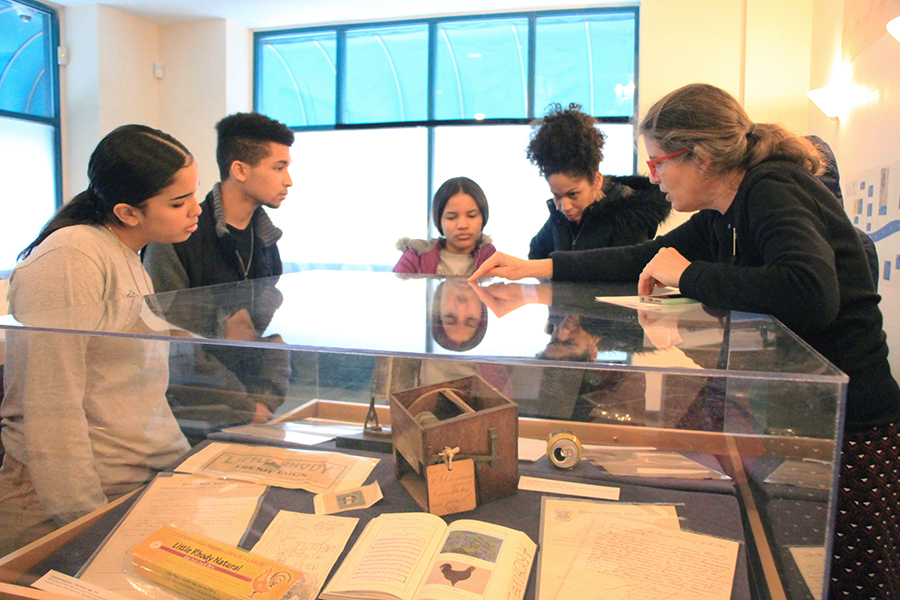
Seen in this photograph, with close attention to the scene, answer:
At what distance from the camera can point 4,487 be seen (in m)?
1.12

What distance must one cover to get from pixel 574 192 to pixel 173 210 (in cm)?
134

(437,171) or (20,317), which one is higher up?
(437,171)

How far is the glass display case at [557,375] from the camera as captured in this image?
779mm

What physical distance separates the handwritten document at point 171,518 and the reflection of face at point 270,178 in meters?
1.34

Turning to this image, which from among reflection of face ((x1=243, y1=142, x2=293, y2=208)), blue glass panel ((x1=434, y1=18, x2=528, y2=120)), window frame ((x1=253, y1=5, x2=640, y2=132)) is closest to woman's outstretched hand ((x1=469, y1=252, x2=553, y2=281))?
reflection of face ((x1=243, y1=142, x2=293, y2=208))

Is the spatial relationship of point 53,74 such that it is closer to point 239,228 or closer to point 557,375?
point 239,228

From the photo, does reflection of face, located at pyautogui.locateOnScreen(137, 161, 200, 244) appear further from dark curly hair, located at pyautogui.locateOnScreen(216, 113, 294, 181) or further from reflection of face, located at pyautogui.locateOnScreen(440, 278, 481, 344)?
dark curly hair, located at pyautogui.locateOnScreen(216, 113, 294, 181)

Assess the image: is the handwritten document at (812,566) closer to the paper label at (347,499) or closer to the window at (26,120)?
the paper label at (347,499)

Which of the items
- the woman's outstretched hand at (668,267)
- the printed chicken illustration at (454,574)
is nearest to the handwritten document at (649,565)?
the printed chicken illustration at (454,574)

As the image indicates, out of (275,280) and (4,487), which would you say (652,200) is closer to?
(275,280)

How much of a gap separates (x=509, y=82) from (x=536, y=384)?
5349 mm

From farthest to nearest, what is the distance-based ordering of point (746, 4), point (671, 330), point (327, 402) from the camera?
point (746, 4) < point (327, 402) < point (671, 330)

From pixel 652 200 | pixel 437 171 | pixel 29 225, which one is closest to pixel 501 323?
pixel 652 200

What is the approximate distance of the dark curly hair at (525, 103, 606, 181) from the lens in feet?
7.16
